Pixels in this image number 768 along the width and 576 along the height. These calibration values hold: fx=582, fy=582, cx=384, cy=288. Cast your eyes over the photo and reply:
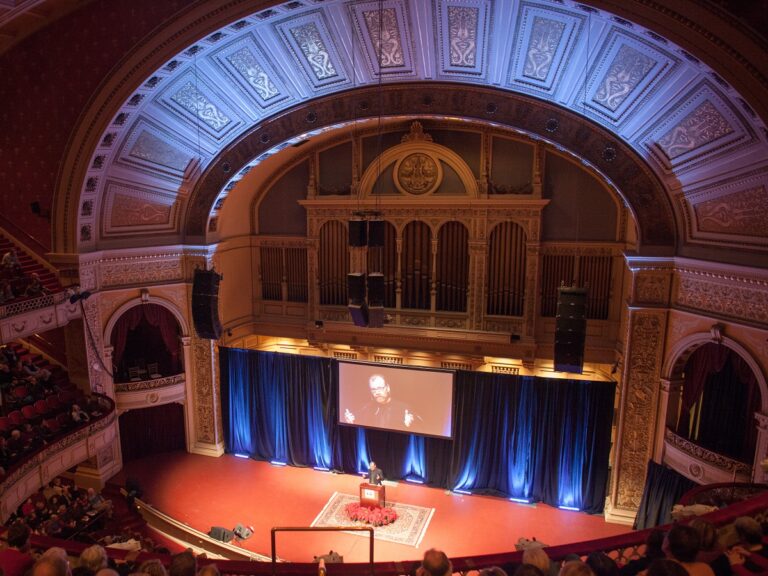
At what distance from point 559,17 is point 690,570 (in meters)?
7.66

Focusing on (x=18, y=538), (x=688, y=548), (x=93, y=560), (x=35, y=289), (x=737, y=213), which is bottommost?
(x=18, y=538)

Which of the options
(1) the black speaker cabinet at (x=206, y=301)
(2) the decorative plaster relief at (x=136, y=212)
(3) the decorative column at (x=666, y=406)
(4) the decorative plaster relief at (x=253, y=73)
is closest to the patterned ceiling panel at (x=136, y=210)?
(2) the decorative plaster relief at (x=136, y=212)

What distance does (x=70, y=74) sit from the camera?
10656 mm

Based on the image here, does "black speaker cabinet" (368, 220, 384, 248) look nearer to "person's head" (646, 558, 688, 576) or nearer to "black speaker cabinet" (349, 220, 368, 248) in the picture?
"black speaker cabinet" (349, 220, 368, 248)

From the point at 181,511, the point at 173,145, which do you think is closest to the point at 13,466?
the point at 181,511

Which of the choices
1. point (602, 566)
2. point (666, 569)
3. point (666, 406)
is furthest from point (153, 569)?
point (666, 406)

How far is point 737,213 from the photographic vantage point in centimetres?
940

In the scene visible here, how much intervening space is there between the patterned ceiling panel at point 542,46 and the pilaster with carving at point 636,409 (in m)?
4.71

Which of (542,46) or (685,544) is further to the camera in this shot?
(542,46)

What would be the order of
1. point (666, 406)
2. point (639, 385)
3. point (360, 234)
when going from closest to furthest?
point (360, 234) < point (666, 406) < point (639, 385)

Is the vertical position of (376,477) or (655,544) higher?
(655,544)

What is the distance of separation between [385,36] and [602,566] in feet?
28.9

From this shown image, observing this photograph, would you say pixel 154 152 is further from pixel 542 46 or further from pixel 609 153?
pixel 609 153

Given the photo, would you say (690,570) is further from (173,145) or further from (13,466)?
(173,145)
